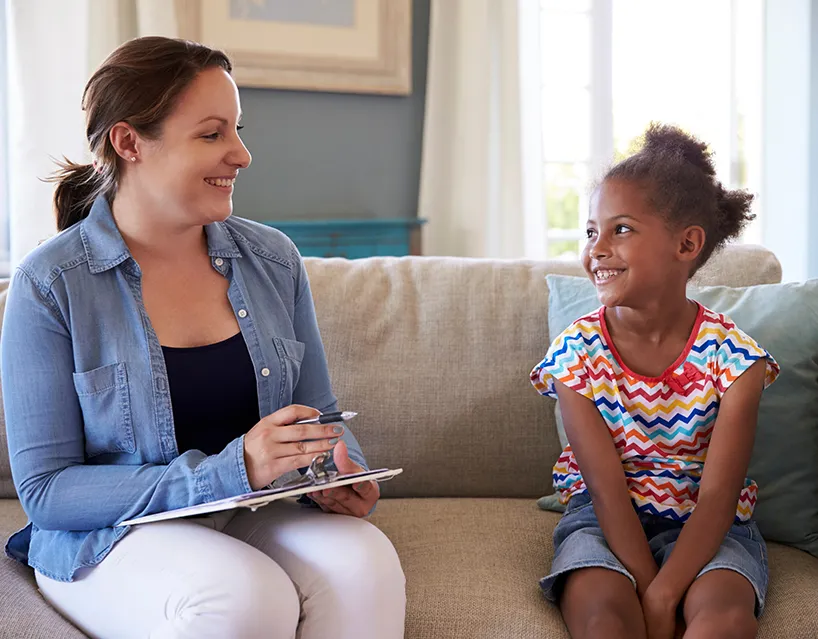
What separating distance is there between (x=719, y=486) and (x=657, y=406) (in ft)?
0.53

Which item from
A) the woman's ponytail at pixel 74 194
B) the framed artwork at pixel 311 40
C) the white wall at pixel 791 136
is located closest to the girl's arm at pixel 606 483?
the woman's ponytail at pixel 74 194

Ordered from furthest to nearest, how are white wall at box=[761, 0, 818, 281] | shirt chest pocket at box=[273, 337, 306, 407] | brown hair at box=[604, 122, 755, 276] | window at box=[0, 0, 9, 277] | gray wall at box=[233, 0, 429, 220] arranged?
white wall at box=[761, 0, 818, 281] → gray wall at box=[233, 0, 429, 220] → window at box=[0, 0, 9, 277] → brown hair at box=[604, 122, 755, 276] → shirt chest pocket at box=[273, 337, 306, 407]

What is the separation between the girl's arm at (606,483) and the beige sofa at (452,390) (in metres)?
0.17

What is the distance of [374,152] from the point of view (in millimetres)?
3389

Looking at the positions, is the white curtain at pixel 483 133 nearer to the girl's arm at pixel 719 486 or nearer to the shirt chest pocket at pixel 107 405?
the girl's arm at pixel 719 486

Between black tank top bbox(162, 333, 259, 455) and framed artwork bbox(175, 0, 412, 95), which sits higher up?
framed artwork bbox(175, 0, 412, 95)

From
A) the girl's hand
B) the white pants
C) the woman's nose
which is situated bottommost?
the girl's hand

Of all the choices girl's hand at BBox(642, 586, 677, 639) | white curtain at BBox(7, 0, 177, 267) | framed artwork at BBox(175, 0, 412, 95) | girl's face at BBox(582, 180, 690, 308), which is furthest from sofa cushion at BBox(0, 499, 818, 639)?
framed artwork at BBox(175, 0, 412, 95)

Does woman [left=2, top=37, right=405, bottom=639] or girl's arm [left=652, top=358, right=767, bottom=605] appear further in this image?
girl's arm [left=652, top=358, right=767, bottom=605]

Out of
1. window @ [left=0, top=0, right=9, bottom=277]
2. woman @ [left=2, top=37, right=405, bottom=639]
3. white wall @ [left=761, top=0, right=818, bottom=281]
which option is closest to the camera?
woman @ [left=2, top=37, right=405, bottom=639]

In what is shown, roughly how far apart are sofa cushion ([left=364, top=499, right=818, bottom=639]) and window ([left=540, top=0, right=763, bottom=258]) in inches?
80.5

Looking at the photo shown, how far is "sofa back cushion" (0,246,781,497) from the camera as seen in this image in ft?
5.89

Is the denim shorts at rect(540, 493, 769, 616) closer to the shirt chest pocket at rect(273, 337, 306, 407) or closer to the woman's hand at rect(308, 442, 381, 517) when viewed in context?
the woman's hand at rect(308, 442, 381, 517)

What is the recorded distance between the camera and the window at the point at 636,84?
3688mm
